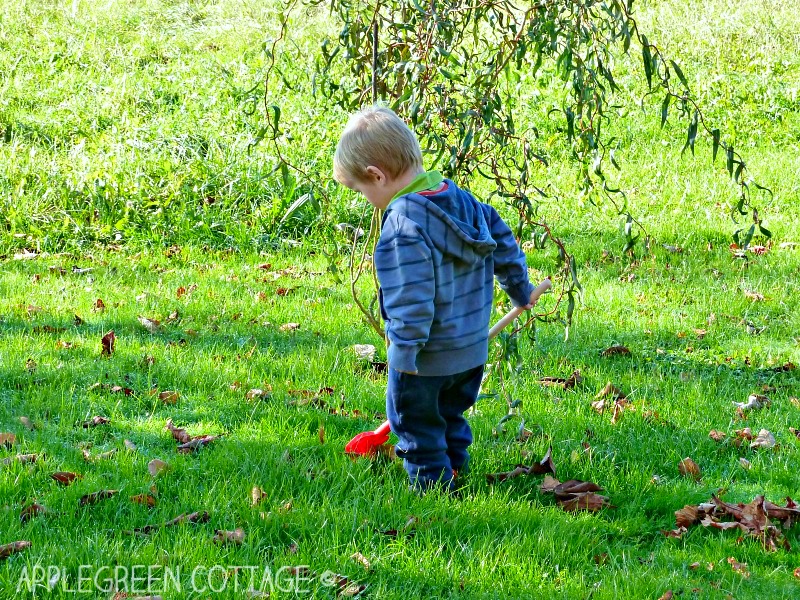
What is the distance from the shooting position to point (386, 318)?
10.1 feet

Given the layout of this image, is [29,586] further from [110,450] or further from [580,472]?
[580,472]

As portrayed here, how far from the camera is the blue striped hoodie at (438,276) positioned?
2.89 meters

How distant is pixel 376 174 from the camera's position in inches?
118

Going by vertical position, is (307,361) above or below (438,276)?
Result: below

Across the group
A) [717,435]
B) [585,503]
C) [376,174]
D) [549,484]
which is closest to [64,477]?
[376,174]

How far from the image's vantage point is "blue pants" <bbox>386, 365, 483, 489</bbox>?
312cm

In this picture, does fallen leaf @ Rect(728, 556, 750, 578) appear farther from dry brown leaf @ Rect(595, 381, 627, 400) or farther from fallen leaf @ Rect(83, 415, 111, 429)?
fallen leaf @ Rect(83, 415, 111, 429)

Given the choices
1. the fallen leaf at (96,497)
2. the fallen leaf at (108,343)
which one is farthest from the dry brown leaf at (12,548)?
the fallen leaf at (108,343)

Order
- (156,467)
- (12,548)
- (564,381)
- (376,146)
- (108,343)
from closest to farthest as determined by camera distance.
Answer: (12,548)
(376,146)
(156,467)
(564,381)
(108,343)

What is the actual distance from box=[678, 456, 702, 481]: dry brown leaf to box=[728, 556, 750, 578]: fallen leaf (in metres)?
0.67

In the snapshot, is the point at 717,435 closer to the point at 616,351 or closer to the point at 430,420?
the point at 616,351

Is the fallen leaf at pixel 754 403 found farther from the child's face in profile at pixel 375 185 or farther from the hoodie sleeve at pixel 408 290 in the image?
the child's face in profile at pixel 375 185

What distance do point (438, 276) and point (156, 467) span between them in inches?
51.4

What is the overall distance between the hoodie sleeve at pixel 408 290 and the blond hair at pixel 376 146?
0.21 metres
